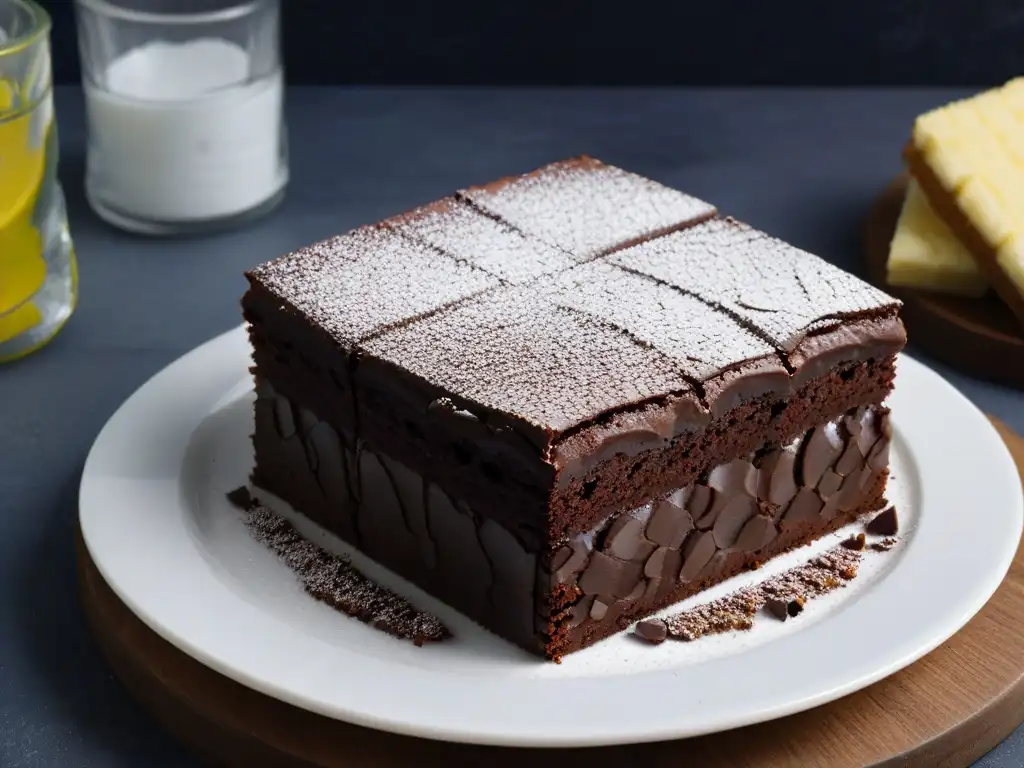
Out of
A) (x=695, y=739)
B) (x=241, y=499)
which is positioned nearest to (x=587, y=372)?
(x=695, y=739)

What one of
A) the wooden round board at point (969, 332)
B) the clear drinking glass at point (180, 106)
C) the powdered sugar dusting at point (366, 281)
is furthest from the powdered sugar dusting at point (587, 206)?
the clear drinking glass at point (180, 106)

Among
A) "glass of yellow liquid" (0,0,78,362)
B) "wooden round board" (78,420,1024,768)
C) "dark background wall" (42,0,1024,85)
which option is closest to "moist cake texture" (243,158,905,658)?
"wooden round board" (78,420,1024,768)

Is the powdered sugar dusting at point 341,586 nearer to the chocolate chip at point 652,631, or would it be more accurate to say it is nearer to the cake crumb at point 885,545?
the chocolate chip at point 652,631

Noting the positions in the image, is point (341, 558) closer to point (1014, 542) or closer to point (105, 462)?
point (105, 462)

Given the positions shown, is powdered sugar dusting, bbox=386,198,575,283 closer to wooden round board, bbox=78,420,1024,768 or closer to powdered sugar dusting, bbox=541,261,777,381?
powdered sugar dusting, bbox=541,261,777,381

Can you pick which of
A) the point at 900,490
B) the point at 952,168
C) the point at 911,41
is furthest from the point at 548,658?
the point at 911,41

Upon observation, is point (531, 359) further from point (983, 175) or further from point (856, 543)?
point (983, 175)
